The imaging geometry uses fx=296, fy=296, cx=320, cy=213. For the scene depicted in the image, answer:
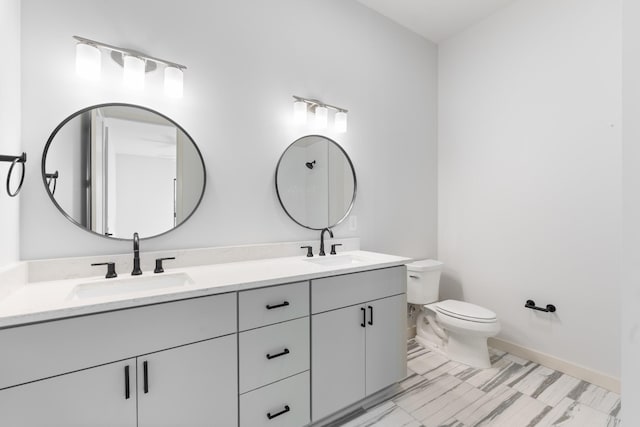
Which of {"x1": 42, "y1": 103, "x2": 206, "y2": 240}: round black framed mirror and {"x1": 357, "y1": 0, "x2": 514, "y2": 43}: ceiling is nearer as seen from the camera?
{"x1": 42, "y1": 103, "x2": 206, "y2": 240}: round black framed mirror

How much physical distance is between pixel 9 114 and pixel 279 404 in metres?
1.77

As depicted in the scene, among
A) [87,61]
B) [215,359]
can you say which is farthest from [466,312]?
[87,61]

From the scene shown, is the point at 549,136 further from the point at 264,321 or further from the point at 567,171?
the point at 264,321

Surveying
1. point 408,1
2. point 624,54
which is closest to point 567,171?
point 408,1

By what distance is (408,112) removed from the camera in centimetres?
284

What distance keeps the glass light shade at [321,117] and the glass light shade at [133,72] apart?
3.69 feet

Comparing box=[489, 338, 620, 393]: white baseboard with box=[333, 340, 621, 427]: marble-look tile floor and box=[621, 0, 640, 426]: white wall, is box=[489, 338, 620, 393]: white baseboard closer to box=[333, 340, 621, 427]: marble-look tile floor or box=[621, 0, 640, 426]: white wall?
box=[333, 340, 621, 427]: marble-look tile floor

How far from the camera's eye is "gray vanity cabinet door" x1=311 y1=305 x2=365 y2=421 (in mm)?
1582

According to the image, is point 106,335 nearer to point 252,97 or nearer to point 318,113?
point 252,97

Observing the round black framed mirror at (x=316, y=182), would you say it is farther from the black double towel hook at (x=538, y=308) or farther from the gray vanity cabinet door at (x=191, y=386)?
the black double towel hook at (x=538, y=308)

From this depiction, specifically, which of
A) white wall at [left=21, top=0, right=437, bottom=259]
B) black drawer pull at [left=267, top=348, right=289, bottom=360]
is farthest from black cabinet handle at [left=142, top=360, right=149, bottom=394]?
white wall at [left=21, top=0, right=437, bottom=259]

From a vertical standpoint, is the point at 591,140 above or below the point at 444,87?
below

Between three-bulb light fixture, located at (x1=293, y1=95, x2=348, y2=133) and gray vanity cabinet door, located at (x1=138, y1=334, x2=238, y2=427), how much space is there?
153 centimetres

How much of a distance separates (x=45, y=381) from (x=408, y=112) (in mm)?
2985
